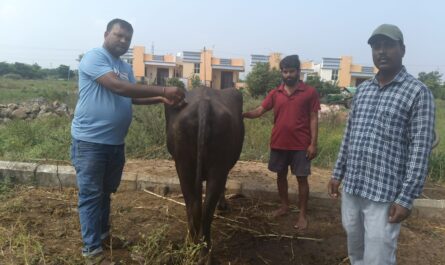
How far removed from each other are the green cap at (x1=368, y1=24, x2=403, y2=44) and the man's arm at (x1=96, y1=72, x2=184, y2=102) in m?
1.49

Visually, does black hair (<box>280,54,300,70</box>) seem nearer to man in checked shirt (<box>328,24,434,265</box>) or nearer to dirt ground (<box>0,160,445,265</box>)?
man in checked shirt (<box>328,24,434,265</box>)

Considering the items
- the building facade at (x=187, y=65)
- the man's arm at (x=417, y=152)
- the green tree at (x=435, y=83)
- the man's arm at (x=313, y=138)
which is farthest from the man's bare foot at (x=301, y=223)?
the building facade at (x=187, y=65)

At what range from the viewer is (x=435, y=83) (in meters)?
41.8

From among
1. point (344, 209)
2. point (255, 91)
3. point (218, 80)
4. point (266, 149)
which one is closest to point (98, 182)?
point (344, 209)

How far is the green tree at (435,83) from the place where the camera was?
1532 inches

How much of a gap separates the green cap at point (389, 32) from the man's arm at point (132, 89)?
4.87 feet

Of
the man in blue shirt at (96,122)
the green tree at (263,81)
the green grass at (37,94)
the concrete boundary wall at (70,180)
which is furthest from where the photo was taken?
the green tree at (263,81)

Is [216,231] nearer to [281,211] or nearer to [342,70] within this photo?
[281,211]

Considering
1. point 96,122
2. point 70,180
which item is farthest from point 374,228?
point 70,180

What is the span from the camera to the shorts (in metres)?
4.12

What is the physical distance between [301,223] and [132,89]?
94.7 inches

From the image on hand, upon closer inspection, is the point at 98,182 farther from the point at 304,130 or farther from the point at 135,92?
the point at 304,130

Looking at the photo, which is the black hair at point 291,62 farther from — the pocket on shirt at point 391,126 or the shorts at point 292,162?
the pocket on shirt at point 391,126

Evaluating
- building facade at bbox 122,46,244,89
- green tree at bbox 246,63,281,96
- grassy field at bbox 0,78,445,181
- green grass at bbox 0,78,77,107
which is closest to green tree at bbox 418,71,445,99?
green tree at bbox 246,63,281,96
